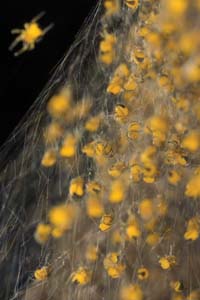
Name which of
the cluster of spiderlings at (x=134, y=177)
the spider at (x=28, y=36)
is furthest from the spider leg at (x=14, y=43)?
the cluster of spiderlings at (x=134, y=177)

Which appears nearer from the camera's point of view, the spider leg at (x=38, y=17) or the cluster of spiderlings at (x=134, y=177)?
the cluster of spiderlings at (x=134, y=177)

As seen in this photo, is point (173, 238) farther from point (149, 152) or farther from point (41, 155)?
point (41, 155)

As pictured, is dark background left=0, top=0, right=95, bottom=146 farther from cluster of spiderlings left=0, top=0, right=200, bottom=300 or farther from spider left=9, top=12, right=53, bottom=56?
cluster of spiderlings left=0, top=0, right=200, bottom=300

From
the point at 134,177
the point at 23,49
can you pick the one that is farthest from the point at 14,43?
the point at 134,177

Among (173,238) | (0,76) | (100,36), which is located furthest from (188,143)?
(0,76)

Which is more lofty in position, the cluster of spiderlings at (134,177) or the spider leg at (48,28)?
the spider leg at (48,28)

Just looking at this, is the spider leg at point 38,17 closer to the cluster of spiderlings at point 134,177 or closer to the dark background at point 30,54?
the dark background at point 30,54
